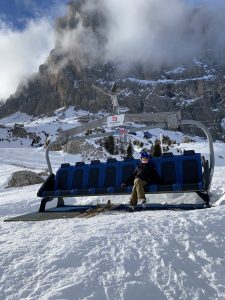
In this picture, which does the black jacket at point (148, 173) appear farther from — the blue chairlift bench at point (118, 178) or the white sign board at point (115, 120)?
the white sign board at point (115, 120)

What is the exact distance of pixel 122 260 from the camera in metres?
5.60

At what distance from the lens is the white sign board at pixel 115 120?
12617 millimetres

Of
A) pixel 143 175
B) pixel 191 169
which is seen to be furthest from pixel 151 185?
pixel 191 169

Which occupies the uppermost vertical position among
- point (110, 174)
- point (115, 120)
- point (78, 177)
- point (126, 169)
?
point (115, 120)

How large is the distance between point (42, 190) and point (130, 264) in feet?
25.3

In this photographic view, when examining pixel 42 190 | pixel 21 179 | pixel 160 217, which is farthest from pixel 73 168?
pixel 21 179

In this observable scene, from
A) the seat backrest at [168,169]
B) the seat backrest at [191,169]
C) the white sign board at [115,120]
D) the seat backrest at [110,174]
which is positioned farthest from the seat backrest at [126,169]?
the seat backrest at [191,169]

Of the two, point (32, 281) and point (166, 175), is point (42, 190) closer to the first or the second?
point (166, 175)

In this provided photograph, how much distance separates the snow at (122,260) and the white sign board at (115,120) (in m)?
5.14

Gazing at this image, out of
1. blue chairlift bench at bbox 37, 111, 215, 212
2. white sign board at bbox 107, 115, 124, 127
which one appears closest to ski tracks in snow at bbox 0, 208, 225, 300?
blue chairlift bench at bbox 37, 111, 215, 212

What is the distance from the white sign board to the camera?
12617 millimetres

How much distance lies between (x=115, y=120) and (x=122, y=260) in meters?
7.48

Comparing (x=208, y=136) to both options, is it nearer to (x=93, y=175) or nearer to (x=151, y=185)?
(x=151, y=185)

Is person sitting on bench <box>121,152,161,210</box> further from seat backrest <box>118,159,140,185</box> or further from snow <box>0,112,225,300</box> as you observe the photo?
snow <box>0,112,225,300</box>
